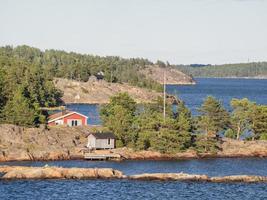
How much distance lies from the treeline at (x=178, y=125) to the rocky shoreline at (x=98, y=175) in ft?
54.6

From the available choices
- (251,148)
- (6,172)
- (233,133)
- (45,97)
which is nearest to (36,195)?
(6,172)

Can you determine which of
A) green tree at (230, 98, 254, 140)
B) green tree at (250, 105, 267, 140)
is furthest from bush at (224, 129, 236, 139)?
green tree at (250, 105, 267, 140)

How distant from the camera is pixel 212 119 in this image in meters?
97.8

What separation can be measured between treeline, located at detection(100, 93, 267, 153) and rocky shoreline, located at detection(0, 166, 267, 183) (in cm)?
1665

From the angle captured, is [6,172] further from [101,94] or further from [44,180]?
[101,94]

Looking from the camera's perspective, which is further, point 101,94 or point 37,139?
point 101,94

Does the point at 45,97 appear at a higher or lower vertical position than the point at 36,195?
higher

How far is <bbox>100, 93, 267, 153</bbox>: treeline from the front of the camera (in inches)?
3519

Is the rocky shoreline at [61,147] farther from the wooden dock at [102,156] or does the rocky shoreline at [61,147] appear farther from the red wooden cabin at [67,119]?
the red wooden cabin at [67,119]

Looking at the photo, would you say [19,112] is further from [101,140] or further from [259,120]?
[259,120]

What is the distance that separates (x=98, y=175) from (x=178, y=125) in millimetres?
21550

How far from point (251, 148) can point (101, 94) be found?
110m

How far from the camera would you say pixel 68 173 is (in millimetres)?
71875

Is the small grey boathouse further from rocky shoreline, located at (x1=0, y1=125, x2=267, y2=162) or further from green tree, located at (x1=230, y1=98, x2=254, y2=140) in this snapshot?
green tree, located at (x1=230, y1=98, x2=254, y2=140)
